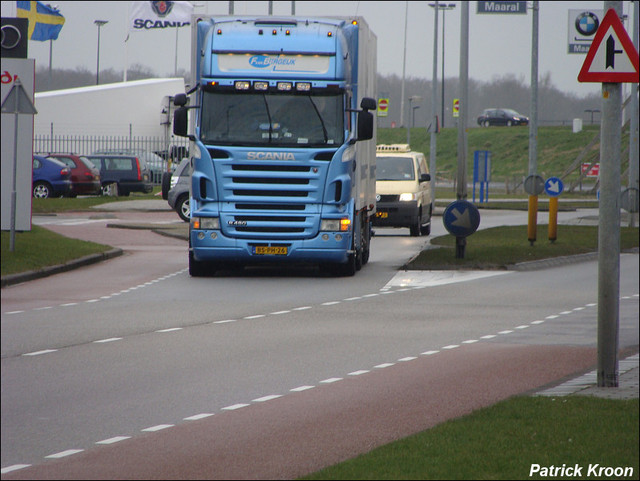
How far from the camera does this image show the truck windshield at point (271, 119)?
17.8 metres

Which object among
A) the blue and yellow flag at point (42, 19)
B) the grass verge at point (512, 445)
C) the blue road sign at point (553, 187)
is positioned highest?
the blue and yellow flag at point (42, 19)

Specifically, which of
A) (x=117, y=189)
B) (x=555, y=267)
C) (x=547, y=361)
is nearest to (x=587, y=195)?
(x=117, y=189)

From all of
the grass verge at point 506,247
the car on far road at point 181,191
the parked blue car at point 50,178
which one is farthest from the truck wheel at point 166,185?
the grass verge at point 506,247

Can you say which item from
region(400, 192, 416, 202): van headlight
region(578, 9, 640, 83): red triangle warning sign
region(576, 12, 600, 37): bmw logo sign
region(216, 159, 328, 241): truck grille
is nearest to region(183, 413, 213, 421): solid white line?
region(578, 9, 640, 83): red triangle warning sign

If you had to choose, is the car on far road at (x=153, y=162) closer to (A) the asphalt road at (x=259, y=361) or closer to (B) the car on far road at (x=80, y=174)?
(B) the car on far road at (x=80, y=174)

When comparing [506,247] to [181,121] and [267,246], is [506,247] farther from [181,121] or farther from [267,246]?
[181,121]

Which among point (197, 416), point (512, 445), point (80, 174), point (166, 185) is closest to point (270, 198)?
point (197, 416)

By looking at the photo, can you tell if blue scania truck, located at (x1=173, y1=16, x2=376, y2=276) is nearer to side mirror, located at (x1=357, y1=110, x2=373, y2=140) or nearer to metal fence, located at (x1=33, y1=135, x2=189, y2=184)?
side mirror, located at (x1=357, y1=110, x2=373, y2=140)

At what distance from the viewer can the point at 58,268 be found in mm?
19312

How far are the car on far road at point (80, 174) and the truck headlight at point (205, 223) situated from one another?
24.0m

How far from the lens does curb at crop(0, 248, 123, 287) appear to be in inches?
686

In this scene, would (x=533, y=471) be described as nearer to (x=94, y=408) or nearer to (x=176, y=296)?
(x=94, y=408)

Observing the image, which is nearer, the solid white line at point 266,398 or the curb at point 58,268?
the solid white line at point 266,398

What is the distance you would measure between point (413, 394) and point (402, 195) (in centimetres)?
2055
